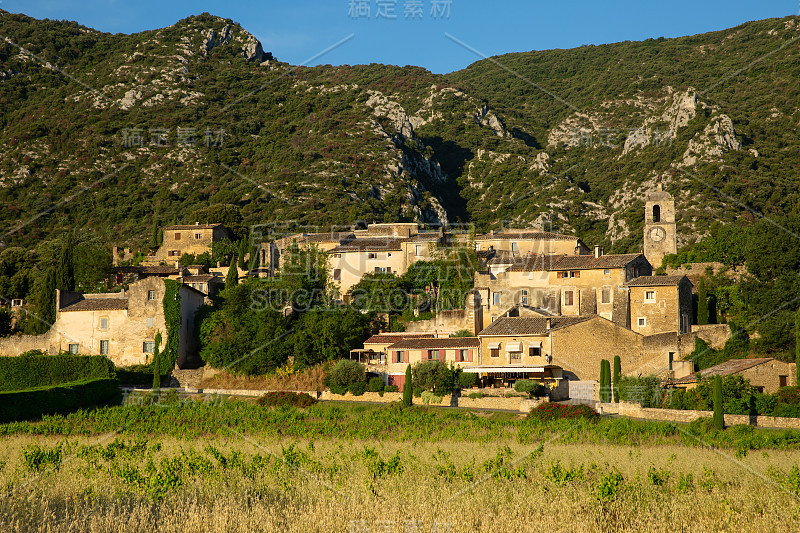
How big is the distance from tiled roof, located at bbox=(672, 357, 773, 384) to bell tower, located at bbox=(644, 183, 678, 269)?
70.6 ft

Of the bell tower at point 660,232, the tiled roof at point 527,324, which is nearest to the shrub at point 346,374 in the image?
the tiled roof at point 527,324

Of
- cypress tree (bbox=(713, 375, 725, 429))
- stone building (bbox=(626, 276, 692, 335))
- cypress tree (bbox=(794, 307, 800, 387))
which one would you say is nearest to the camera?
cypress tree (bbox=(713, 375, 725, 429))

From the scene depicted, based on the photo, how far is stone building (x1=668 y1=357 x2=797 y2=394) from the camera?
4097 cm

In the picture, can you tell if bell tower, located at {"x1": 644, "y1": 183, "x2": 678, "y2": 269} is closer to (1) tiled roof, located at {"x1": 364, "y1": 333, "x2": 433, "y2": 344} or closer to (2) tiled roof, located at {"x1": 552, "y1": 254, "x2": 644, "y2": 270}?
(2) tiled roof, located at {"x1": 552, "y1": 254, "x2": 644, "y2": 270}

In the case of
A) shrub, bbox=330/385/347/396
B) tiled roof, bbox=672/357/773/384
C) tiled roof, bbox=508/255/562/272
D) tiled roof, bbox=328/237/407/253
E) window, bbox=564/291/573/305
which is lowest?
shrub, bbox=330/385/347/396

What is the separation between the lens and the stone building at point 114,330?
52.8 m

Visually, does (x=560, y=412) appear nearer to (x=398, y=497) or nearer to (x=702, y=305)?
(x=702, y=305)

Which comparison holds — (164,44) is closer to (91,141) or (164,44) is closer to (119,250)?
(91,141)

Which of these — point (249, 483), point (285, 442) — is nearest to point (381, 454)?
point (285, 442)

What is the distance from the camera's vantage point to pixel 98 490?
21109 mm

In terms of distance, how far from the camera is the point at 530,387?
43750mm

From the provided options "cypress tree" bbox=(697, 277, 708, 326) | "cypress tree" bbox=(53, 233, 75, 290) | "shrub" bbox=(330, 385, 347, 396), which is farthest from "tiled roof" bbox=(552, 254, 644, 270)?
"cypress tree" bbox=(53, 233, 75, 290)

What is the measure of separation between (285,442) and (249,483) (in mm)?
12614

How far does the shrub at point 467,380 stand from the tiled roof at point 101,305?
2260 centimetres
